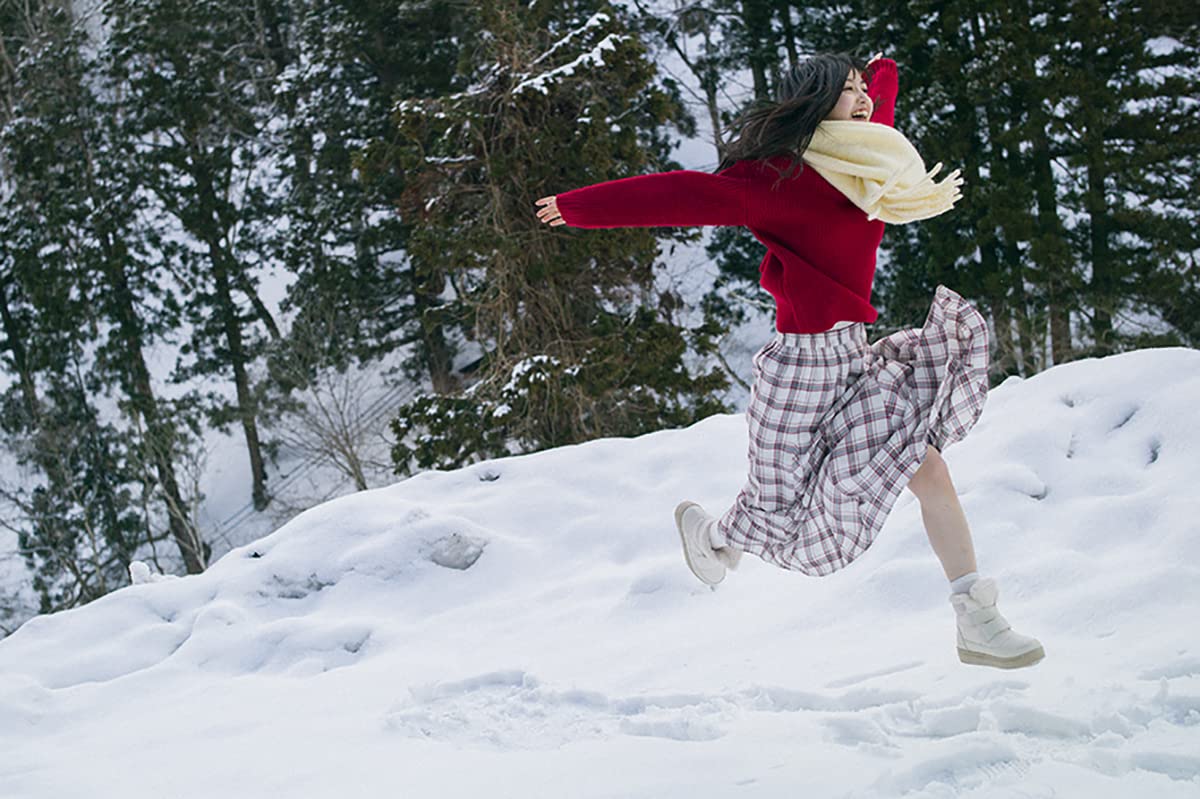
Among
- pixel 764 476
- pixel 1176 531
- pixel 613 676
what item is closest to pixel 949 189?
pixel 764 476

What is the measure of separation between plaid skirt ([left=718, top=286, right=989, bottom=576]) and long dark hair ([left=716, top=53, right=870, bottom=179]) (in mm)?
410

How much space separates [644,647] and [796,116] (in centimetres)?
139

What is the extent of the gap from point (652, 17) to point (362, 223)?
226 inches

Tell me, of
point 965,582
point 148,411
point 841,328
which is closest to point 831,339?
point 841,328

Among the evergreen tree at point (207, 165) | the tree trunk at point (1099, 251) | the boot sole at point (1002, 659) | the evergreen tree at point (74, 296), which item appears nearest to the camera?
the boot sole at point (1002, 659)

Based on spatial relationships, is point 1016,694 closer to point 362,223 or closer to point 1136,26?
point 1136,26

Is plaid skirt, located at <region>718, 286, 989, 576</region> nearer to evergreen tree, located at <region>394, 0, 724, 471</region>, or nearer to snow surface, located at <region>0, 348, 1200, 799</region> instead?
snow surface, located at <region>0, 348, 1200, 799</region>

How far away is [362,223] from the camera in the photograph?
1502 cm

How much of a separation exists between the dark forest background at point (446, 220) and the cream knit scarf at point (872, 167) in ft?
25.8

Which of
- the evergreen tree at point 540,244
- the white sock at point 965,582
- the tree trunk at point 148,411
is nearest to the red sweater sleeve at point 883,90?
the white sock at point 965,582

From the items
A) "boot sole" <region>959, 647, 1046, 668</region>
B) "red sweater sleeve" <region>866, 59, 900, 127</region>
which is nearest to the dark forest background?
"red sweater sleeve" <region>866, 59, 900, 127</region>

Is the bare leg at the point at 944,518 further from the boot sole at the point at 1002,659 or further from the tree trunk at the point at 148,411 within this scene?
the tree trunk at the point at 148,411

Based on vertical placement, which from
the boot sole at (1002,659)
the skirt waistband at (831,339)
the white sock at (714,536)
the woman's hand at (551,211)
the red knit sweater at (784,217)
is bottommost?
the boot sole at (1002,659)

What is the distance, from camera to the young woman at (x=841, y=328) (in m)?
2.21
